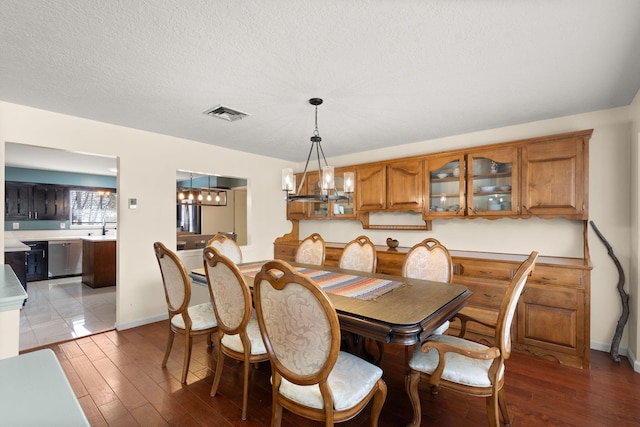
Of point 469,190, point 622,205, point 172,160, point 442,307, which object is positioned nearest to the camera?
point 442,307

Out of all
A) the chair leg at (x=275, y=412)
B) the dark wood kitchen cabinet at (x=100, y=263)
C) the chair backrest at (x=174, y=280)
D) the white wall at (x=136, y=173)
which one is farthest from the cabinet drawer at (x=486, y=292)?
the dark wood kitchen cabinet at (x=100, y=263)

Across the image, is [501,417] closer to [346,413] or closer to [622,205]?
[346,413]

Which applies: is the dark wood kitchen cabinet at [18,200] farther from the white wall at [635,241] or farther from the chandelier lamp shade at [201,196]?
the white wall at [635,241]

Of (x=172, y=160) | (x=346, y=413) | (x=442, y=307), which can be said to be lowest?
(x=346, y=413)

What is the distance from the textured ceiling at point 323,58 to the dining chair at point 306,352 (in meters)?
1.30

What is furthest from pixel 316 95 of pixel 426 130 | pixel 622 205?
pixel 622 205

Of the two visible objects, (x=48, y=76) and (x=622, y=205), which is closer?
(x=48, y=76)

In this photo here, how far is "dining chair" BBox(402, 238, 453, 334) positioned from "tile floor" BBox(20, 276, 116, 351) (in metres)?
3.40

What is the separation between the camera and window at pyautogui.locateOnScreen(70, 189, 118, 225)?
6.70 meters

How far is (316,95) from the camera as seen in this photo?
2.50 metres

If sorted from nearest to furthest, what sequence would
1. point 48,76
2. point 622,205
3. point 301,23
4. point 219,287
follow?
point 301,23, point 219,287, point 48,76, point 622,205

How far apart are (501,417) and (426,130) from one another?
9.02 ft

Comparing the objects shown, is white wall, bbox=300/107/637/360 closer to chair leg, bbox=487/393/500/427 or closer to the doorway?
chair leg, bbox=487/393/500/427

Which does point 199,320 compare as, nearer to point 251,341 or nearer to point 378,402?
point 251,341
